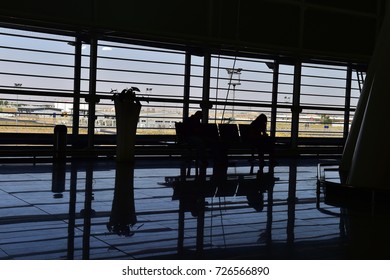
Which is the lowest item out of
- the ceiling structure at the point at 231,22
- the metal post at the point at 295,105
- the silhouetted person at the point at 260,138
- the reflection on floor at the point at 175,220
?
the reflection on floor at the point at 175,220

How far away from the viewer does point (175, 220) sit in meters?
5.85

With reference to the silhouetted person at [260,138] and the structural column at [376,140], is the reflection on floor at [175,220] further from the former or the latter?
the silhouetted person at [260,138]

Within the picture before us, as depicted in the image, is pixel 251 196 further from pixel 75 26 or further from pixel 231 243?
pixel 75 26

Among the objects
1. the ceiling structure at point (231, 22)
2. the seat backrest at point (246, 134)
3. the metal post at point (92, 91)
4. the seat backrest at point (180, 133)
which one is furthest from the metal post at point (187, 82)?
the metal post at point (92, 91)

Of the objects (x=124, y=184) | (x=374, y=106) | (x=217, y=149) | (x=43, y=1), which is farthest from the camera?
(x=217, y=149)

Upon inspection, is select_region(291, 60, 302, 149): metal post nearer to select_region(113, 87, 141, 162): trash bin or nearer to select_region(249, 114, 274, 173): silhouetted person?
select_region(249, 114, 274, 173): silhouetted person

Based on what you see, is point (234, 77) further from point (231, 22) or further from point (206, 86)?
point (231, 22)

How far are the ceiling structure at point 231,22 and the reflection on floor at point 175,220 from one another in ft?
14.9

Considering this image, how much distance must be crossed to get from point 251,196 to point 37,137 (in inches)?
315

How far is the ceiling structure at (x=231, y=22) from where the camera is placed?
13258 millimetres

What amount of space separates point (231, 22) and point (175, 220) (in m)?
10.7

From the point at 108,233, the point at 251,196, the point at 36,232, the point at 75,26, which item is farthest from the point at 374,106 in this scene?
the point at 75,26

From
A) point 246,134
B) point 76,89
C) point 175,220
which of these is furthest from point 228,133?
point 175,220

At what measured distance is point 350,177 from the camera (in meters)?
7.84
